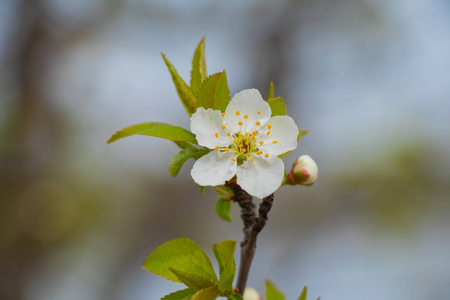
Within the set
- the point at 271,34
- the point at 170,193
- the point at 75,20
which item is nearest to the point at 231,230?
the point at 170,193

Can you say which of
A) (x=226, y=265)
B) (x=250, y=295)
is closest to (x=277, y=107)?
(x=226, y=265)

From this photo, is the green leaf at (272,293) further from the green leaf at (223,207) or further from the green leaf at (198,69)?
the green leaf at (198,69)

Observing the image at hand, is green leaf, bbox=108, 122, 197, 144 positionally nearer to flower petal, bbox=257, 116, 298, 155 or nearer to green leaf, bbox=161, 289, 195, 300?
Result: flower petal, bbox=257, 116, 298, 155

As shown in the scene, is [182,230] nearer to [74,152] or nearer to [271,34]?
[74,152]

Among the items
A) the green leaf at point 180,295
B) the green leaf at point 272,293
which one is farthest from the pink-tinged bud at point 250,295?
the green leaf at point 180,295

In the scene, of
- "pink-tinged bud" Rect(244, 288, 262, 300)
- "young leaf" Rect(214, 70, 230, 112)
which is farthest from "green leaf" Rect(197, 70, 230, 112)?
"pink-tinged bud" Rect(244, 288, 262, 300)

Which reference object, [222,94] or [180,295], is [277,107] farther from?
[180,295]
